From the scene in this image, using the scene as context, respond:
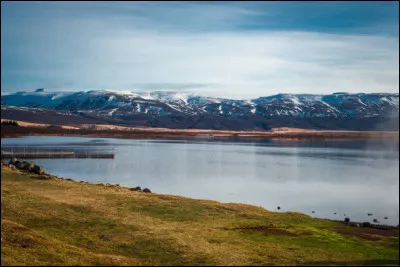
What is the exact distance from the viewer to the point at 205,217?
98.9 ft

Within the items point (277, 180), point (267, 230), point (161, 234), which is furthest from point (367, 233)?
point (277, 180)

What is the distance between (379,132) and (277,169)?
6128 centimetres

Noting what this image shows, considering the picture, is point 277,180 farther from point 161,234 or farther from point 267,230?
point 161,234

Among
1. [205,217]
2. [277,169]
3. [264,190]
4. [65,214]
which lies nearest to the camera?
[65,214]

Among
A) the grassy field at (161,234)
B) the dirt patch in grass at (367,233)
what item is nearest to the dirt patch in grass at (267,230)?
the grassy field at (161,234)

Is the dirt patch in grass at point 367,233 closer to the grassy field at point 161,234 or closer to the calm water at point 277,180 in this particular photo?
the grassy field at point 161,234

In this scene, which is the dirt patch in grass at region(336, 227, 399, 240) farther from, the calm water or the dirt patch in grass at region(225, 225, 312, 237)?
the calm water

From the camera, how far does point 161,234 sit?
24.2 m

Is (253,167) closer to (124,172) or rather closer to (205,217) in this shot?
(124,172)

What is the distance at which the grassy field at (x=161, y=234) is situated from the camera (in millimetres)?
19531

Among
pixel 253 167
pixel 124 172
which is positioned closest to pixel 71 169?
pixel 124 172

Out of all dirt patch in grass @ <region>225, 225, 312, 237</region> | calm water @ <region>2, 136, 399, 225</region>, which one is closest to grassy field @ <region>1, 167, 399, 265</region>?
dirt patch in grass @ <region>225, 225, 312, 237</region>

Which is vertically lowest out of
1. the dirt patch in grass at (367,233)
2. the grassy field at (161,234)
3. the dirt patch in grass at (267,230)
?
the dirt patch in grass at (367,233)

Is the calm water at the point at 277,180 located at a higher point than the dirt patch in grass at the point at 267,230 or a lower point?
lower
